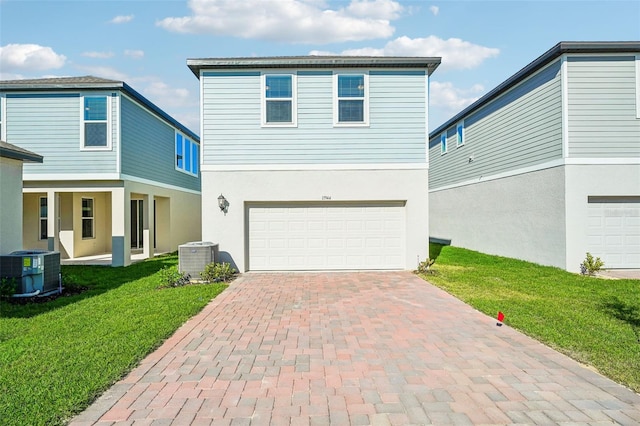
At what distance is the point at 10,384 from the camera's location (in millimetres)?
3596

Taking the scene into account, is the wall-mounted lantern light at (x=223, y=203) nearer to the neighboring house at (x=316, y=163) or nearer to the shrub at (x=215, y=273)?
the neighboring house at (x=316, y=163)

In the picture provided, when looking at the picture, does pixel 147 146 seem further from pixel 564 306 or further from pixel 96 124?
pixel 564 306

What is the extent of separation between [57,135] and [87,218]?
13.2 feet

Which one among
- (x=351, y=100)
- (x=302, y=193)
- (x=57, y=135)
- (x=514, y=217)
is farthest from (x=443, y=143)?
(x=57, y=135)

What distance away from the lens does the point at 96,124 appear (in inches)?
460

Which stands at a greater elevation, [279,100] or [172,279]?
[279,100]

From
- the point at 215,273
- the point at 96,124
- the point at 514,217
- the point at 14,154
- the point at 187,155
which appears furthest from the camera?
the point at 187,155

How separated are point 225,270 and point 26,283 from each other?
4.09 meters

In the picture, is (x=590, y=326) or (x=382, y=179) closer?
(x=590, y=326)

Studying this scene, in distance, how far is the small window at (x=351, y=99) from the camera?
1045 centimetres

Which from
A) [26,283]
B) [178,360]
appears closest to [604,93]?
[178,360]

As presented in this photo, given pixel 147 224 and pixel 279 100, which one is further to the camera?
pixel 147 224

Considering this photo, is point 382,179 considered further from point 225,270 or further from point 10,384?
point 10,384

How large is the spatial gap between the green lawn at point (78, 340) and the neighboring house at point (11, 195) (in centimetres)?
195
